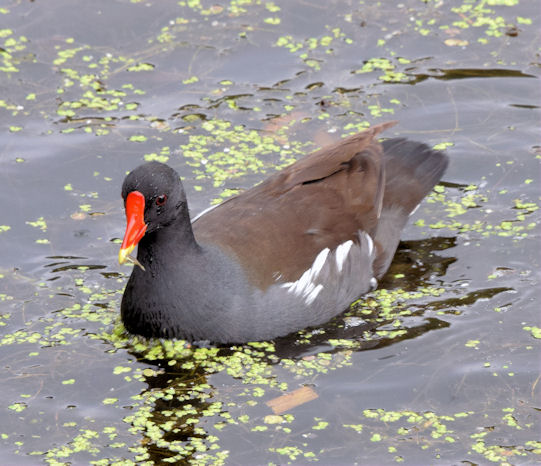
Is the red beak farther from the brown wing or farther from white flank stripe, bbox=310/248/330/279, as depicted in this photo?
white flank stripe, bbox=310/248/330/279

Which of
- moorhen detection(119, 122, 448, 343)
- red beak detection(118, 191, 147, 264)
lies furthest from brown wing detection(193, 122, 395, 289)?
red beak detection(118, 191, 147, 264)

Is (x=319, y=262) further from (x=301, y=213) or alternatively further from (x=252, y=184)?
(x=252, y=184)

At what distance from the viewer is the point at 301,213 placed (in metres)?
6.45

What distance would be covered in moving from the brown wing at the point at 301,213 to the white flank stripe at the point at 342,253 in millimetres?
32

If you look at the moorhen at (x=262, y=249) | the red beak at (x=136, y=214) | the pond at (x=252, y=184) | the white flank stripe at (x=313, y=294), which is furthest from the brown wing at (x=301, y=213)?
the red beak at (x=136, y=214)

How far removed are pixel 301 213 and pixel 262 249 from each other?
355 mm

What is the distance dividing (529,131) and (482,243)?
1424mm

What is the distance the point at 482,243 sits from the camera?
717cm

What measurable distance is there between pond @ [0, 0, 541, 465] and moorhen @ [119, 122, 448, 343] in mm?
152

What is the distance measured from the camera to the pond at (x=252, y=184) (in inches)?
224

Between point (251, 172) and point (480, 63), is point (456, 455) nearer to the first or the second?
point (251, 172)

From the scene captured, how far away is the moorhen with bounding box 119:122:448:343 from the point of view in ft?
19.8

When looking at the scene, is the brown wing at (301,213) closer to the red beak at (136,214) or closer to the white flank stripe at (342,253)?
the white flank stripe at (342,253)

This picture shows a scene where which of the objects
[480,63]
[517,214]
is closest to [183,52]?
[480,63]
